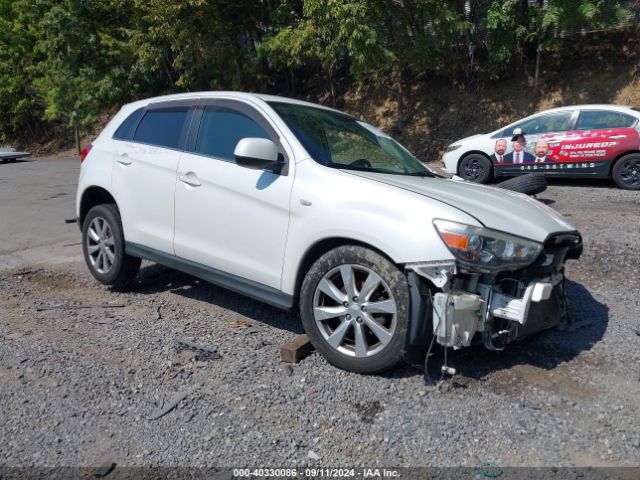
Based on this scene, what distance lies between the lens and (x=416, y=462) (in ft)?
9.21

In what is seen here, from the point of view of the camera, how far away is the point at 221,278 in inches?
171

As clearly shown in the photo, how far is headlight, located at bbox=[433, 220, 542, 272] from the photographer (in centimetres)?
325

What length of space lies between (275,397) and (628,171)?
31.5ft

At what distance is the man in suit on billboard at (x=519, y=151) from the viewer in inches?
447

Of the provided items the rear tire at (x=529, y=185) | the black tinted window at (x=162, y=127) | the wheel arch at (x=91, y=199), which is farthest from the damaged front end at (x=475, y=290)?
the rear tire at (x=529, y=185)

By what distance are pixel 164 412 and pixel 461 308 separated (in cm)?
182

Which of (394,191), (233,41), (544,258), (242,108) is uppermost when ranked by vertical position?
(233,41)

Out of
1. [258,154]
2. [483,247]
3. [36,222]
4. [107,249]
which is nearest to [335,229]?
[258,154]

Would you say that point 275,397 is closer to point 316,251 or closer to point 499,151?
point 316,251

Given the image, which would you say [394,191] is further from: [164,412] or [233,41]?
[233,41]

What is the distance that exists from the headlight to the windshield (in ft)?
3.61

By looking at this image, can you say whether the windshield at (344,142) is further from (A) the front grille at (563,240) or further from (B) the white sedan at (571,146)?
(B) the white sedan at (571,146)

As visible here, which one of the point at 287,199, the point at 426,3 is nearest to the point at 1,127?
the point at 426,3

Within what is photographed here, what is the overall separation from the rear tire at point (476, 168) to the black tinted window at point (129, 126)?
27.1ft
